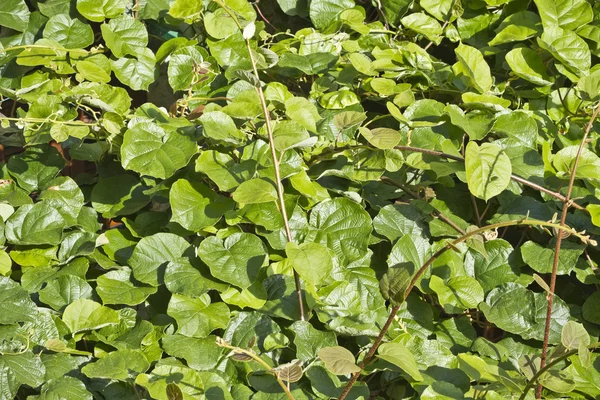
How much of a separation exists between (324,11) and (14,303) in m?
1.12

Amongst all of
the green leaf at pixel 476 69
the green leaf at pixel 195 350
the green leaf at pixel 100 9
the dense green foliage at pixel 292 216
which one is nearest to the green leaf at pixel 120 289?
the dense green foliage at pixel 292 216

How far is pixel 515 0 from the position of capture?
1.92m

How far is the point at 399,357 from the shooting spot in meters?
1.11

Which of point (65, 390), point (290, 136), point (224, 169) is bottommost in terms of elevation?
point (65, 390)

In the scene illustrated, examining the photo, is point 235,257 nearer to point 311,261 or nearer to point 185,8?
point 311,261

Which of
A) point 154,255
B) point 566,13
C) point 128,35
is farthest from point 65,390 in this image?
point 566,13

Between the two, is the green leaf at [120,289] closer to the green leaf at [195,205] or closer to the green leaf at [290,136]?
the green leaf at [195,205]

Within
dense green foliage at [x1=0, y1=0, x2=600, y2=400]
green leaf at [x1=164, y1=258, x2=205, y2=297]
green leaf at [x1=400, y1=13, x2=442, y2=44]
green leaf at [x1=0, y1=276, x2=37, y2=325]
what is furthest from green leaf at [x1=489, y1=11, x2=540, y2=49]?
green leaf at [x1=0, y1=276, x2=37, y2=325]

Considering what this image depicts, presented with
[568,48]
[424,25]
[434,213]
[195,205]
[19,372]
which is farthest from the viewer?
[424,25]

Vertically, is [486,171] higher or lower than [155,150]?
higher

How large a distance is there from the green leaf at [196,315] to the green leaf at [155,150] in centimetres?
25

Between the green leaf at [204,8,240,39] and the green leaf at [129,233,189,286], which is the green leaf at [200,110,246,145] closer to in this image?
the green leaf at [129,233,189,286]

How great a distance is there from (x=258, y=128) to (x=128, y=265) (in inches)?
15.4

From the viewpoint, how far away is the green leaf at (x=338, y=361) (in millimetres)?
1040
